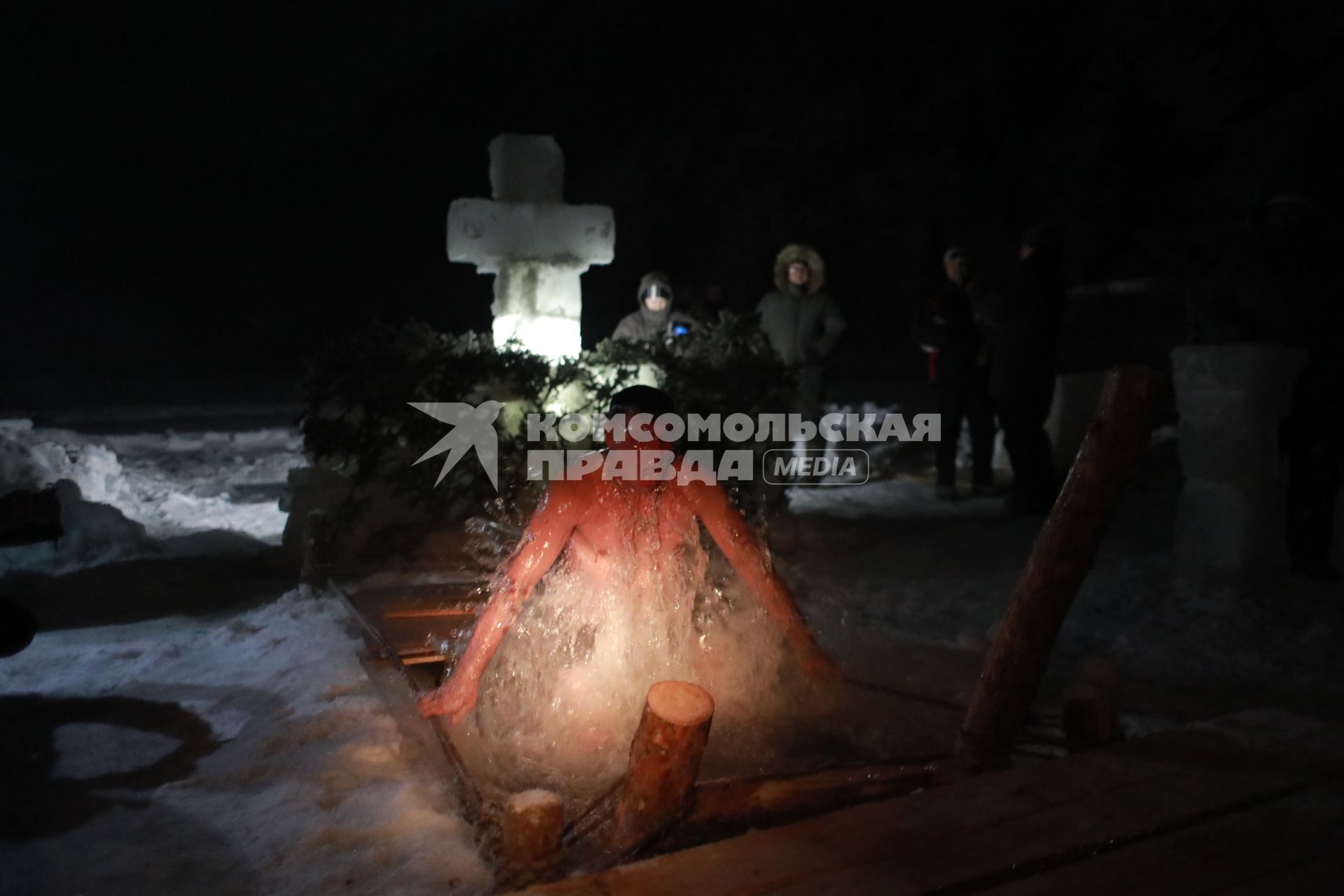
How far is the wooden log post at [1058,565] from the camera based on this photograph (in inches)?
113

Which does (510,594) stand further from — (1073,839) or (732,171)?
(732,171)

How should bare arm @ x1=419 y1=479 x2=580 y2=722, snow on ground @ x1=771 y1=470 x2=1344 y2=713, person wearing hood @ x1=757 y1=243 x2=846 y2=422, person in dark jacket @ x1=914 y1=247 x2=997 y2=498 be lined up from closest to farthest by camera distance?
bare arm @ x1=419 y1=479 x2=580 y2=722 → snow on ground @ x1=771 y1=470 x2=1344 y2=713 → person in dark jacket @ x1=914 y1=247 x2=997 y2=498 → person wearing hood @ x1=757 y1=243 x2=846 y2=422

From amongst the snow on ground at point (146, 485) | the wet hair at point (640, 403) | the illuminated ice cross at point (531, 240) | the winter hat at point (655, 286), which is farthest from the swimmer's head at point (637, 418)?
the winter hat at point (655, 286)

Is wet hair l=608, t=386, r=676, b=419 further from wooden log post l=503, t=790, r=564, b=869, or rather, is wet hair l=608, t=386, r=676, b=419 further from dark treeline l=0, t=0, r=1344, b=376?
dark treeline l=0, t=0, r=1344, b=376

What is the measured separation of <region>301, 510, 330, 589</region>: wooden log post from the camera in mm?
5445

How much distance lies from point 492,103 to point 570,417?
3945 centimetres

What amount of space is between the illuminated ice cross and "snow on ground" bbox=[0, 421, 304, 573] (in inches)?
106

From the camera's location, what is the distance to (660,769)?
98.9 inches

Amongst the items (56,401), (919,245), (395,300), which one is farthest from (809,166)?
(56,401)

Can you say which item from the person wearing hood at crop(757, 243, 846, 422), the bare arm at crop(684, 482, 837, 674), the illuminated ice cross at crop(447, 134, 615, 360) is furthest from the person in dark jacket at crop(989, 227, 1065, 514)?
the bare arm at crop(684, 482, 837, 674)

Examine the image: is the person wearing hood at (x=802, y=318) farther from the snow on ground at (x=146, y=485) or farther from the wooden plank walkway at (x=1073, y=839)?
the wooden plank walkway at (x=1073, y=839)

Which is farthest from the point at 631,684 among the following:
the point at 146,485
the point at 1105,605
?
the point at 146,485

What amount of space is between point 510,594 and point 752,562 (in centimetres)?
91

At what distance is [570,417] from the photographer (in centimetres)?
659
